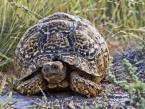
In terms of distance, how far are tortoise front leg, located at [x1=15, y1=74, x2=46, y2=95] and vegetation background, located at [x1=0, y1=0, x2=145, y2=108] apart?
25.8 inches

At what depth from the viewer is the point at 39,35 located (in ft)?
14.1

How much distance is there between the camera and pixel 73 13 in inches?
228

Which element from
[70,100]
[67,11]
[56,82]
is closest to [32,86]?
[56,82]

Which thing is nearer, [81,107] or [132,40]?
[81,107]

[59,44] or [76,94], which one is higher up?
[59,44]

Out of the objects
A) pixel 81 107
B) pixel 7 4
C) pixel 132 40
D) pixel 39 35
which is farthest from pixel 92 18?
pixel 81 107

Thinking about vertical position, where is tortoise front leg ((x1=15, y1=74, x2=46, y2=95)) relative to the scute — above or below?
below

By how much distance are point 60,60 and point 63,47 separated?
10cm

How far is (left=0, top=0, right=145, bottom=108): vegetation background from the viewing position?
5.18 metres

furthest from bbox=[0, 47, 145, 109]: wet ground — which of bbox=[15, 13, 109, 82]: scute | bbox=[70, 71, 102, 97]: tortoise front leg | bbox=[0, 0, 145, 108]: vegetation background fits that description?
bbox=[0, 0, 145, 108]: vegetation background

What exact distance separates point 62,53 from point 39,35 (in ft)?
0.92

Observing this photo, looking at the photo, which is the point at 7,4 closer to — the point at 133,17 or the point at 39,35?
the point at 39,35

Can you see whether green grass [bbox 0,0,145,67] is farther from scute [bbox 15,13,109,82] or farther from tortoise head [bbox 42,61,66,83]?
tortoise head [bbox 42,61,66,83]

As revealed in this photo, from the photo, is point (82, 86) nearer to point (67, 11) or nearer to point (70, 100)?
point (70, 100)
